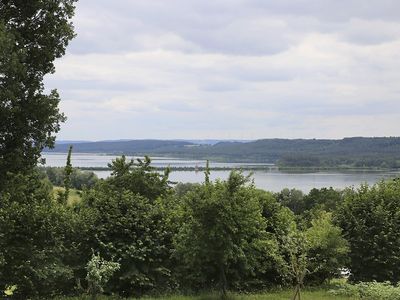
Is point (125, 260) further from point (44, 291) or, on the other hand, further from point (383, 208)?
point (383, 208)

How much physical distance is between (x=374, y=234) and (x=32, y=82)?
12.7 m

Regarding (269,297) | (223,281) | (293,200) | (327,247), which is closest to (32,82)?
(223,281)

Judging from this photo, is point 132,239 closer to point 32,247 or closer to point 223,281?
point 32,247

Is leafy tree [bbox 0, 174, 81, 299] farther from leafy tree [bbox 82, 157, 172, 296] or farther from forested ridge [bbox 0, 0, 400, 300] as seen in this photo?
leafy tree [bbox 82, 157, 172, 296]

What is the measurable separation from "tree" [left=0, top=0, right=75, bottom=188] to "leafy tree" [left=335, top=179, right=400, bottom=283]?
447 inches

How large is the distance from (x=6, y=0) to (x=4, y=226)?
6.07 metres

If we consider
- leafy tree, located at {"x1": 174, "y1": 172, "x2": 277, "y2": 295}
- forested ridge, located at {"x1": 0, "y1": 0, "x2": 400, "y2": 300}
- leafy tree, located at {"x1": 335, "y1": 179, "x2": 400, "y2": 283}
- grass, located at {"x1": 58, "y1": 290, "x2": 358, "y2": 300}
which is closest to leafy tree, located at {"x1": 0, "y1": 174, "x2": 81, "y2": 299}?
forested ridge, located at {"x1": 0, "y1": 0, "x2": 400, "y2": 300}

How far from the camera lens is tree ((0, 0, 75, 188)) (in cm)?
1184

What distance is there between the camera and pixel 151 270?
15391 millimetres

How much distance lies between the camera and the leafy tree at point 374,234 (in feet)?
57.1

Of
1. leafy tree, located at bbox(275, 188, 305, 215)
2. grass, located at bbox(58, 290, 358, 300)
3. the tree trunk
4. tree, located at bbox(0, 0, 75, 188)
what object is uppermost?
tree, located at bbox(0, 0, 75, 188)

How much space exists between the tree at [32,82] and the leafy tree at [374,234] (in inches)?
447

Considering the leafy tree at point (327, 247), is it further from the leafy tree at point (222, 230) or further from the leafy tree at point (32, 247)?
the leafy tree at point (32, 247)

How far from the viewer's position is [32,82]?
12.1m
